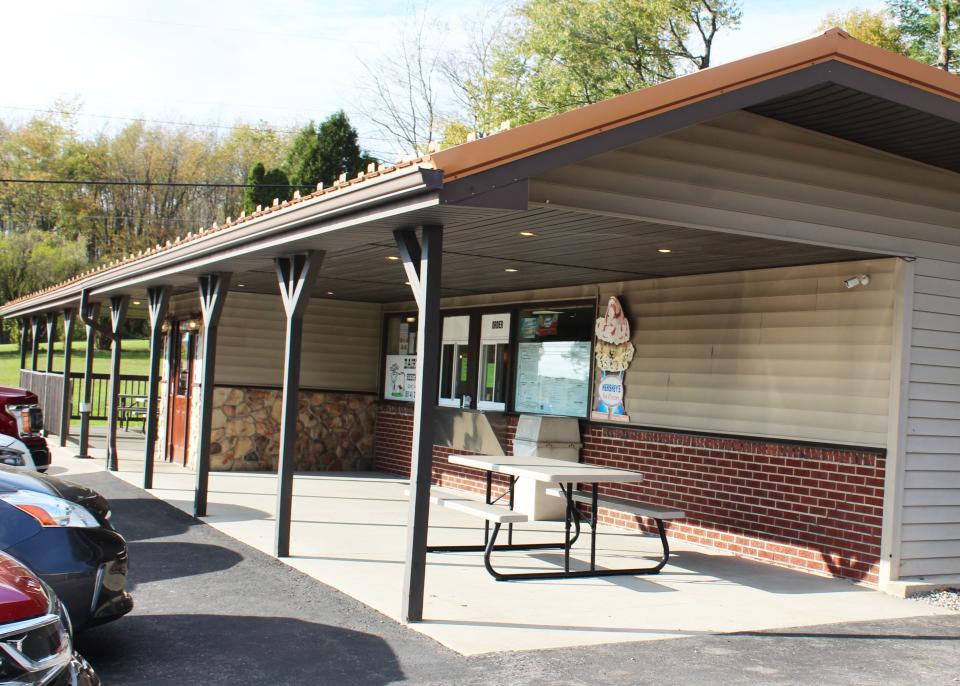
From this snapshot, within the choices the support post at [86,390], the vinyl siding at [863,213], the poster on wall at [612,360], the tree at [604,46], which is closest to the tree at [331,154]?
the tree at [604,46]

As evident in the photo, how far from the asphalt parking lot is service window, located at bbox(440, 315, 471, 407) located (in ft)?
21.1

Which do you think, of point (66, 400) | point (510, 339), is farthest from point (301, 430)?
point (66, 400)

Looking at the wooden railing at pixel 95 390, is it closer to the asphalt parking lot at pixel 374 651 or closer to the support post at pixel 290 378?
the support post at pixel 290 378

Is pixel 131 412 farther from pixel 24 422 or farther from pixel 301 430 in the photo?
pixel 24 422

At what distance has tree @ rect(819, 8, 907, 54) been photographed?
27.5 m

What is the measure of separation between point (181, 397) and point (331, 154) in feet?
61.2

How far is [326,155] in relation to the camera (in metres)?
32.8

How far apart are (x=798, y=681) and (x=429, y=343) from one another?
292 centimetres

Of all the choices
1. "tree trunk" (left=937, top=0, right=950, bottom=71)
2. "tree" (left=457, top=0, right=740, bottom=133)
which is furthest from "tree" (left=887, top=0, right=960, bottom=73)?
"tree" (left=457, top=0, right=740, bottom=133)

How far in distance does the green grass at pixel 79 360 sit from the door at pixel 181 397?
19.8m

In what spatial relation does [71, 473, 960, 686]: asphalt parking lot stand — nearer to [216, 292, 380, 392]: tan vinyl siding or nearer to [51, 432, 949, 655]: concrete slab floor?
[51, 432, 949, 655]: concrete slab floor

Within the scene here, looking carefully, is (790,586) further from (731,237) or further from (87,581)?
(87,581)

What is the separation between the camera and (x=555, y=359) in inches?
463

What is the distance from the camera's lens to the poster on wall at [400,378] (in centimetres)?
1502
